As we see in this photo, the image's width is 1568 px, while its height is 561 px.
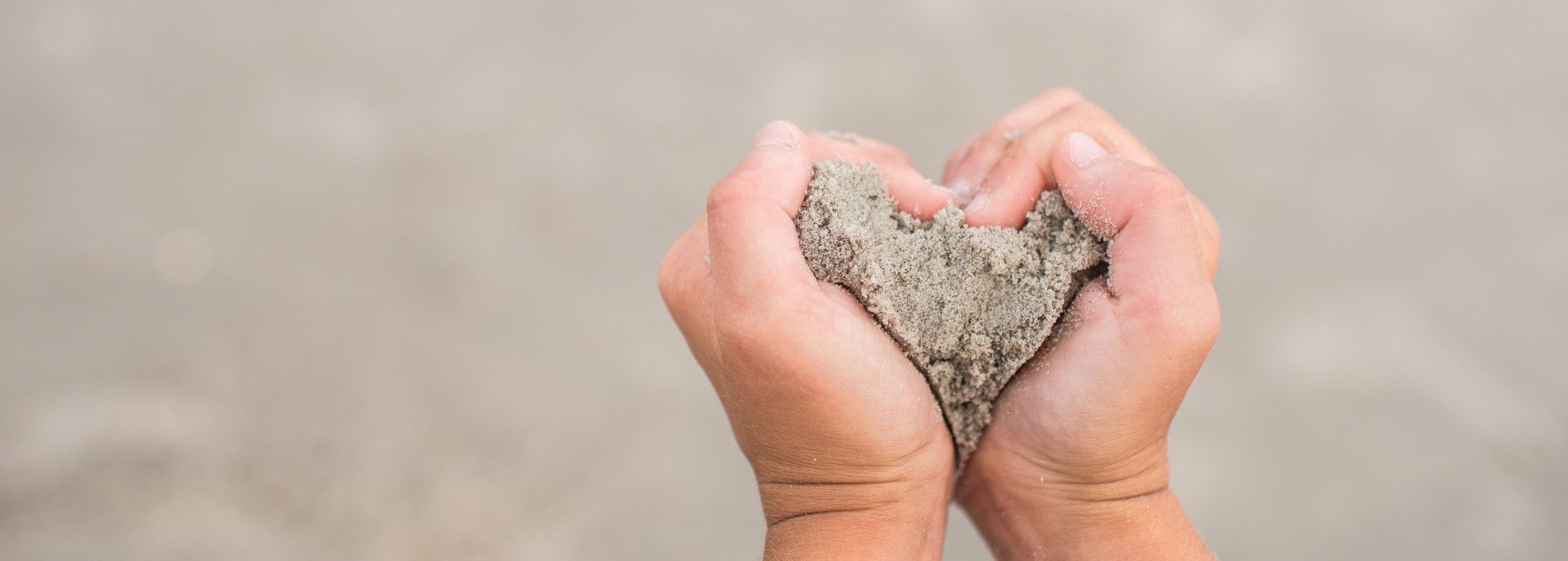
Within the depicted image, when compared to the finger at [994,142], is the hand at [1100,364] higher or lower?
lower

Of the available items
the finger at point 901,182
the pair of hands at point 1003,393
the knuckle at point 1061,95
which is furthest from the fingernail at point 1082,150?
the knuckle at point 1061,95

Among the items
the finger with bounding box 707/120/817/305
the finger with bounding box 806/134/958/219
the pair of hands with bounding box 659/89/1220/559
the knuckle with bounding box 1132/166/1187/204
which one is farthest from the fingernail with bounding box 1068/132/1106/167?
the finger with bounding box 707/120/817/305

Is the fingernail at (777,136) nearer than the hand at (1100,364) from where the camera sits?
No

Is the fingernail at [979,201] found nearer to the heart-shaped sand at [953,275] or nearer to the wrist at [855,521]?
the heart-shaped sand at [953,275]

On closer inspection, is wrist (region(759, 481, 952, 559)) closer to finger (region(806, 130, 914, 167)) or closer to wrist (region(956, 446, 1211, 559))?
wrist (region(956, 446, 1211, 559))

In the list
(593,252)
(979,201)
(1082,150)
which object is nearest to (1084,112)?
(1082,150)

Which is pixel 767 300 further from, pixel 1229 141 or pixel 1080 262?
pixel 1229 141
